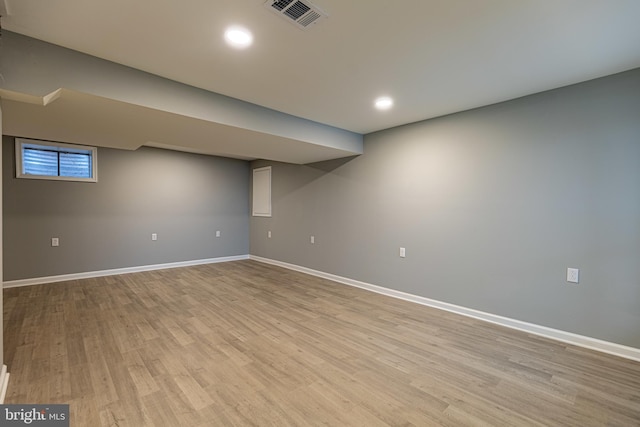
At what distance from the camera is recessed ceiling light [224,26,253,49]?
1.90 metres

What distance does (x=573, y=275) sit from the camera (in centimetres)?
272

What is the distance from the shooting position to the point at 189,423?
1.68 meters

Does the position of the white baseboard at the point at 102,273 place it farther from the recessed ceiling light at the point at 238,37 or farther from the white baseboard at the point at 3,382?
the recessed ceiling light at the point at 238,37

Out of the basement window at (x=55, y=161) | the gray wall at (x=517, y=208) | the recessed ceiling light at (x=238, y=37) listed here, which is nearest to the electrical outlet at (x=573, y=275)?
the gray wall at (x=517, y=208)

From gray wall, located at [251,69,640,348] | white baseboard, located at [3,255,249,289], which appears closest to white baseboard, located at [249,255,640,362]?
gray wall, located at [251,69,640,348]

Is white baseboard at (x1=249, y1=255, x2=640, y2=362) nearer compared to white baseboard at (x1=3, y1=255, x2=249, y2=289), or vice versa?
white baseboard at (x1=249, y1=255, x2=640, y2=362)

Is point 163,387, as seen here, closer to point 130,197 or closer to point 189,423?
point 189,423

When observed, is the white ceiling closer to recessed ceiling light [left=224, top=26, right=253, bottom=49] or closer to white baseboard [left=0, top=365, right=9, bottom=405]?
recessed ceiling light [left=224, top=26, right=253, bottom=49]

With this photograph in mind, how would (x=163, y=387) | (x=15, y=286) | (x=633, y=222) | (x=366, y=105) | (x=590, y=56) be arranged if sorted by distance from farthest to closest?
(x=15, y=286) < (x=366, y=105) < (x=633, y=222) < (x=590, y=56) < (x=163, y=387)

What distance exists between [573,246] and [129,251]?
21.7ft

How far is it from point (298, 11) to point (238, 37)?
1.66 ft

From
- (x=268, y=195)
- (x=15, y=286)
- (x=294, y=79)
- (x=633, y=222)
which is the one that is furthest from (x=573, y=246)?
(x=15, y=286)

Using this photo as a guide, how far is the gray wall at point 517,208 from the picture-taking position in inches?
98.6

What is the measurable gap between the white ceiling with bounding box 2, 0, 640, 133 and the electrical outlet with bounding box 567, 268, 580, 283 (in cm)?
178
